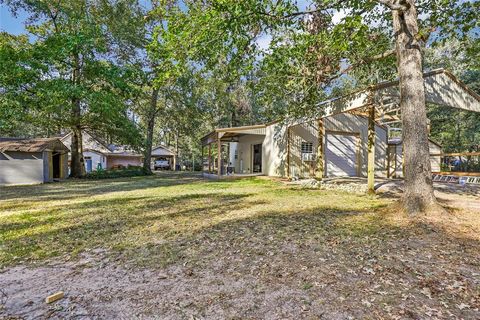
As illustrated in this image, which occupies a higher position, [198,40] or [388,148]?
[198,40]

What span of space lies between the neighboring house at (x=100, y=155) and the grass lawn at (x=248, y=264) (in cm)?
2556

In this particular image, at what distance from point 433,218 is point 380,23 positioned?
6.91 metres

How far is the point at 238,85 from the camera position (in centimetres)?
2594

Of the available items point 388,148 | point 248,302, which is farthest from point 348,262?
point 388,148

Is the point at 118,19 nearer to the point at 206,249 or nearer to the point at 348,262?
the point at 206,249

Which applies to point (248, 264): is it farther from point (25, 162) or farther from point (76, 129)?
point (76, 129)

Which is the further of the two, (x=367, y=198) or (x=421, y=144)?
(x=367, y=198)

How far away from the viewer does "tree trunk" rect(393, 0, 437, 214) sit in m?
4.88

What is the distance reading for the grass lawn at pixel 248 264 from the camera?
2.19 metres

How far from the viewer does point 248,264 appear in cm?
306

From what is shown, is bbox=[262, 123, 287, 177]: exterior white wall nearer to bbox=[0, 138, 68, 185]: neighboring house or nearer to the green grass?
the green grass

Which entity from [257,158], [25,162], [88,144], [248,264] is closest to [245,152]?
[257,158]

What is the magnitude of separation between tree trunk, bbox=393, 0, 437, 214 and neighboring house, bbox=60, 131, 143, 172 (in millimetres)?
27061

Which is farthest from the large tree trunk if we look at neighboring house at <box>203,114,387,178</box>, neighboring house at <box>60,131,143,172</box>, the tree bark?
neighboring house at <box>60,131,143,172</box>
